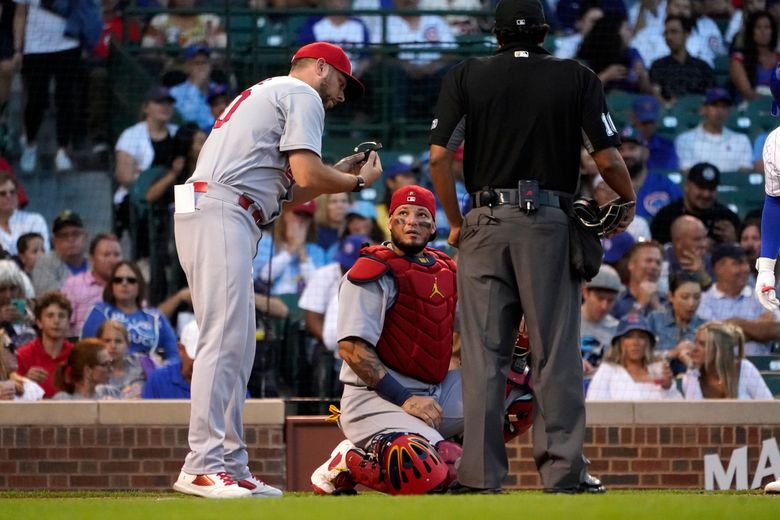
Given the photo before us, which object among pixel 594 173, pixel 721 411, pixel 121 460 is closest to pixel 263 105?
pixel 121 460

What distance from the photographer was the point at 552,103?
5.41 metres

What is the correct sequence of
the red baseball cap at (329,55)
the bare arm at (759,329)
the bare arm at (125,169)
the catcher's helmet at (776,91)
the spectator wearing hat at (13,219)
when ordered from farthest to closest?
the bare arm at (125,169)
the spectator wearing hat at (13,219)
the bare arm at (759,329)
the catcher's helmet at (776,91)
the red baseball cap at (329,55)

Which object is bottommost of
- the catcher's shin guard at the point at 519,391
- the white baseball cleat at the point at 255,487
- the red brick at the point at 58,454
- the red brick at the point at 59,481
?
the red brick at the point at 59,481

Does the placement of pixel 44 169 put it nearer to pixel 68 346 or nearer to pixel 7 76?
pixel 7 76

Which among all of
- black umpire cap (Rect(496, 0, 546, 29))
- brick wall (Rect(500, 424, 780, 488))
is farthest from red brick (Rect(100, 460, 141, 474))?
black umpire cap (Rect(496, 0, 546, 29))

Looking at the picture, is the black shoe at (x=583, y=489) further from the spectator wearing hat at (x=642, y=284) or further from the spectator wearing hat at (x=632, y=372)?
the spectator wearing hat at (x=642, y=284)

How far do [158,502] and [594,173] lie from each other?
20.8ft

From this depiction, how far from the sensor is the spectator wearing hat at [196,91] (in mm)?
11133

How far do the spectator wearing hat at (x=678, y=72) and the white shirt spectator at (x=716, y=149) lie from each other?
0.44m

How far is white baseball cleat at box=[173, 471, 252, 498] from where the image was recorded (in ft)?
17.4

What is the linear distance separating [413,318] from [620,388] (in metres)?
3.05

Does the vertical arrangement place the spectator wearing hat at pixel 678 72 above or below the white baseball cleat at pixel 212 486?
above

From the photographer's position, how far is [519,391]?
6316 mm

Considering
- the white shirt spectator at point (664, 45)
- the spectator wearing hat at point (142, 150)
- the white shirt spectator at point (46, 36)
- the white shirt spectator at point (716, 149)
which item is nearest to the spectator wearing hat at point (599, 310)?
the white shirt spectator at point (716, 149)
